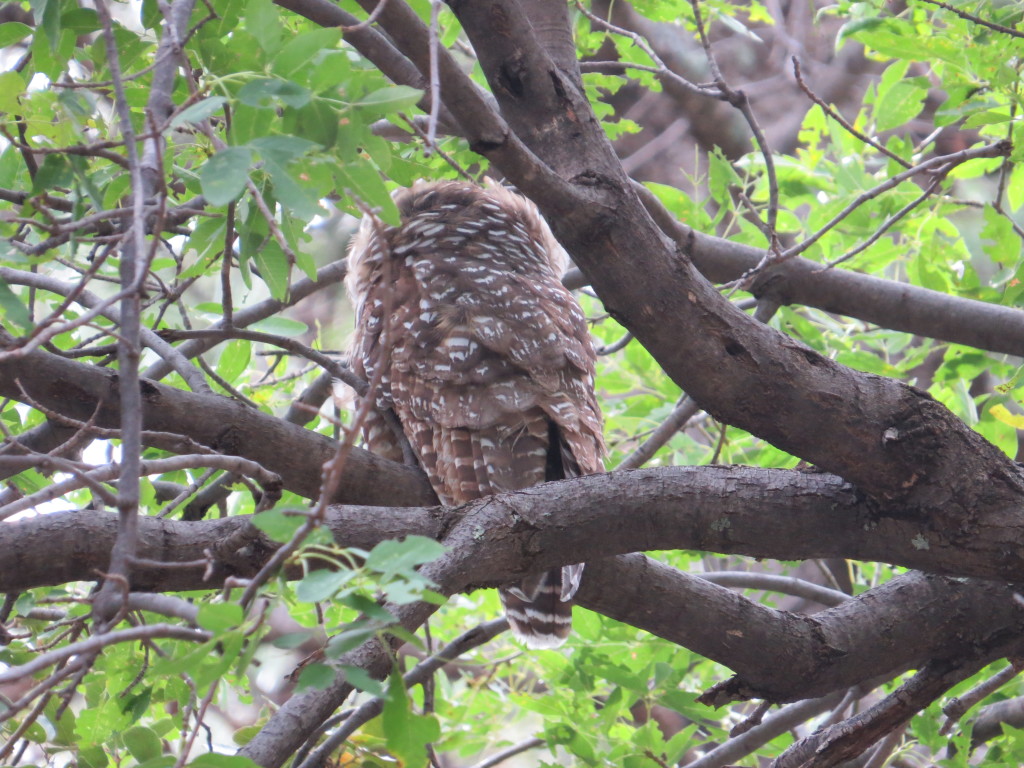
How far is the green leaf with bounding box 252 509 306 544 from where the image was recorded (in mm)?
1247

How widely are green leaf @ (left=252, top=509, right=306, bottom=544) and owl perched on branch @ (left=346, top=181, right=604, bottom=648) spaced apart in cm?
122

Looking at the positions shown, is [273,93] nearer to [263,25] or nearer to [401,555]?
[263,25]

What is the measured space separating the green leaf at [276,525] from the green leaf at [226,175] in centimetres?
41

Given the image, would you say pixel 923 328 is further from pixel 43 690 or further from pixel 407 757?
pixel 43 690

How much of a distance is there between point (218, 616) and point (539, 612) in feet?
5.06

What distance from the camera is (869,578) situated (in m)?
4.60

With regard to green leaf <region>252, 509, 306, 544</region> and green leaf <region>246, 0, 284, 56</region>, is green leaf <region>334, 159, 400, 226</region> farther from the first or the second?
green leaf <region>252, 509, 306, 544</region>

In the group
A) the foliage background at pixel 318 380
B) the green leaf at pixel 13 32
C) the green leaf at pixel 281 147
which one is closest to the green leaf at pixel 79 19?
the foliage background at pixel 318 380

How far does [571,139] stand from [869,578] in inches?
124

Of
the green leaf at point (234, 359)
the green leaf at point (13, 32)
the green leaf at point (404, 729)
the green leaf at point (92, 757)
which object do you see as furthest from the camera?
the green leaf at point (234, 359)

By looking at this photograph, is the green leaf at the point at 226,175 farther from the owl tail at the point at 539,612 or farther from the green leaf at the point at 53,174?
the owl tail at the point at 539,612

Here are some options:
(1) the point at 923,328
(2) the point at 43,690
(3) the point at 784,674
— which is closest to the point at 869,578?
(1) the point at 923,328

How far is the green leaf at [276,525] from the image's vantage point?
1.25m

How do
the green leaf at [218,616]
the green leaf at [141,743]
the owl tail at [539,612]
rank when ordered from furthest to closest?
1. the owl tail at [539,612]
2. the green leaf at [141,743]
3. the green leaf at [218,616]
